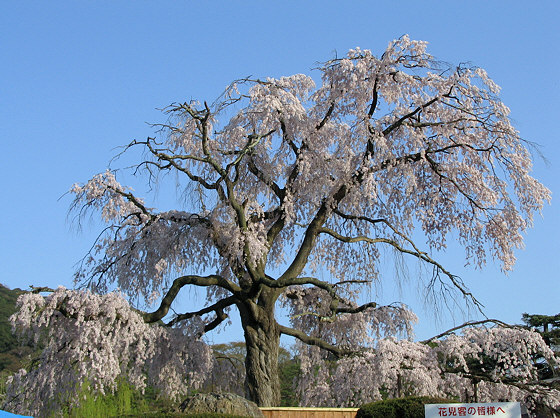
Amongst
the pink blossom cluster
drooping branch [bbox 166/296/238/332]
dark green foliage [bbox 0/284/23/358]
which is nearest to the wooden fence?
the pink blossom cluster

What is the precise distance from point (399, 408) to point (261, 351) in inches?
171

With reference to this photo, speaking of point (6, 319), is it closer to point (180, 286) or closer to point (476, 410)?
point (180, 286)

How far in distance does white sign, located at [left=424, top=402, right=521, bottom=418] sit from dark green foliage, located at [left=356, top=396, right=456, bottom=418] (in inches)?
51.9

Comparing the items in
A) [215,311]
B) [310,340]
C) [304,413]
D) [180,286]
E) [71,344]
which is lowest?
[304,413]

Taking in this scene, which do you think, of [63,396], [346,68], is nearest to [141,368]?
[63,396]

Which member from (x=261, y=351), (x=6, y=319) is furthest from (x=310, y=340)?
(x=6, y=319)

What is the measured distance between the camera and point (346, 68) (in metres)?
15.0

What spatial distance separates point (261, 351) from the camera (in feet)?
48.1

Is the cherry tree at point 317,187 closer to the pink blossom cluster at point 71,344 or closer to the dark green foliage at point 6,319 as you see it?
the pink blossom cluster at point 71,344

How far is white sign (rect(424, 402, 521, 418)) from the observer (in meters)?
9.39

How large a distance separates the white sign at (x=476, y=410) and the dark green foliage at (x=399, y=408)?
1.32 meters

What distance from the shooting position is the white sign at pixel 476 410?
939 centimetres

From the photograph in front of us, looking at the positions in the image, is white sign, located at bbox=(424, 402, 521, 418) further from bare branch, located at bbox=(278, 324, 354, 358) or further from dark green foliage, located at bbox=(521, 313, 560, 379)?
dark green foliage, located at bbox=(521, 313, 560, 379)

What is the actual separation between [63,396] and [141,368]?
174cm
